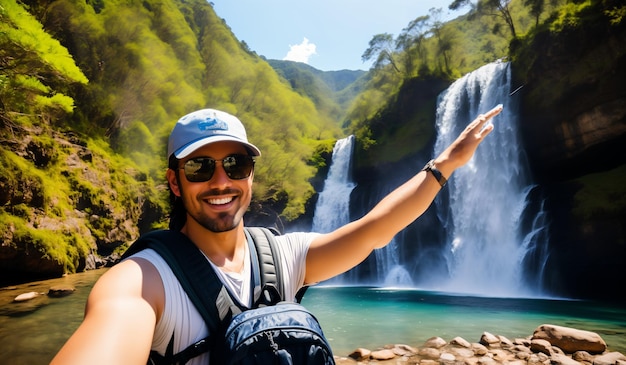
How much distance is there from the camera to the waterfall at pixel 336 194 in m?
22.0

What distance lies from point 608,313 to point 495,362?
6276mm

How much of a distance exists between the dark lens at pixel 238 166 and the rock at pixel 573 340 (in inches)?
247

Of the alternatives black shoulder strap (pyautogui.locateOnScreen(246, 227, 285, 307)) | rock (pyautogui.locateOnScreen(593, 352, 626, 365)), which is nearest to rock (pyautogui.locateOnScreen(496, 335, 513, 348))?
rock (pyautogui.locateOnScreen(593, 352, 626, 365))

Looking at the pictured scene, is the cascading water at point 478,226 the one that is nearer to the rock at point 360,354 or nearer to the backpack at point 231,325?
the rock at point 360,354

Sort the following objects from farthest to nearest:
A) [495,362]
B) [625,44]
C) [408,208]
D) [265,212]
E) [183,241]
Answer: [265,212] < [625,44] < [495,362] < [408,208] < [183,241]

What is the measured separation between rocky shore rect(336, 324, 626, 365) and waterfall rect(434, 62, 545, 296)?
7.83 meters

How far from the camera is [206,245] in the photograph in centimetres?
125

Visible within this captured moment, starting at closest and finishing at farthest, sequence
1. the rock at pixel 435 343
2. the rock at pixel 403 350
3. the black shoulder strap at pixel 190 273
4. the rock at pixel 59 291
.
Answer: the black shoulder strap at pixel 190 273
the rock at pixel 403 350
the rock at pixel 435 343
the rock at pixel 59 291

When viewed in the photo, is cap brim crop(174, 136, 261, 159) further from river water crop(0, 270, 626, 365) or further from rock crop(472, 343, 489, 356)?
rock crop(472, 343, 489, 356)

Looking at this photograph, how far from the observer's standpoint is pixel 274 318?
966mm

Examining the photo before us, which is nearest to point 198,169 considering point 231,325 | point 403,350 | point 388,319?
point 231,325

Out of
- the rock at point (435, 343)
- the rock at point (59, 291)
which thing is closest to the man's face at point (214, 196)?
the rock at point (435, 343)

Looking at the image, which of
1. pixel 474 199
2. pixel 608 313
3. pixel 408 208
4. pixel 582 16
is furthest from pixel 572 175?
pixel 408 208

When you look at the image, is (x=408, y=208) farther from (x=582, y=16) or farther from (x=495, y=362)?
(x=582, y=16)
